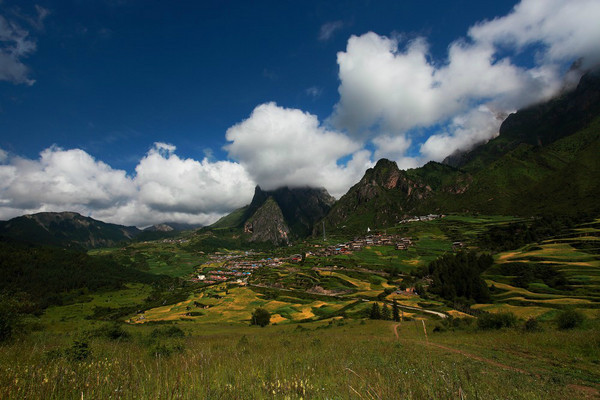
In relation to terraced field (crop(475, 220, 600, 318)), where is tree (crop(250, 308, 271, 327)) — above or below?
below

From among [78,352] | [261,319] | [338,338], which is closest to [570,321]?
[338,338]

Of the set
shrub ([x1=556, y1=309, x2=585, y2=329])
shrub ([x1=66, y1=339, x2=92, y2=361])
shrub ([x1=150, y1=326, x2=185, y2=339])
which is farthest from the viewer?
shrub ([x1=556, y1=309, x2=585, y2=329])

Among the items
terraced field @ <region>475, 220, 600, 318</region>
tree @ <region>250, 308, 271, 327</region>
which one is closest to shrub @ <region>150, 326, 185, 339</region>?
tree @ <region>250, 308, 271, 327</region>

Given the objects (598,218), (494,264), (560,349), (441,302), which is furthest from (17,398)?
(598,218)

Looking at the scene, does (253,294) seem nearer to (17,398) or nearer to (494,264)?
(494,264)

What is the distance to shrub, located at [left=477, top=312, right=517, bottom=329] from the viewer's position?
2839 cm

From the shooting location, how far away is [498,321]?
29.1m

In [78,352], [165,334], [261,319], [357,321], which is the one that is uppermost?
[78,352]

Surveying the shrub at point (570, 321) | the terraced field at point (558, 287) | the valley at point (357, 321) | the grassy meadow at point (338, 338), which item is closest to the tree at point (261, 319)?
the valley at point (357, 321)

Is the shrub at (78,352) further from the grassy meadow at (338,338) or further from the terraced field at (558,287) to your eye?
the terraced field at (558,287)

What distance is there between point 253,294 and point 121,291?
107900 mm

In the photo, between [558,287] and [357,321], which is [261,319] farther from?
[558,287]

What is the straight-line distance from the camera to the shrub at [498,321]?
28394 mm

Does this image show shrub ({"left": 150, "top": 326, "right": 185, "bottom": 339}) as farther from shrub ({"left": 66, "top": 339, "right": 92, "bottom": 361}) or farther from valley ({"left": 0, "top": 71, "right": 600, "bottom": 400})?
shrub ({"left": 66, "top": 339, "right": 92, "bottom": 361})
